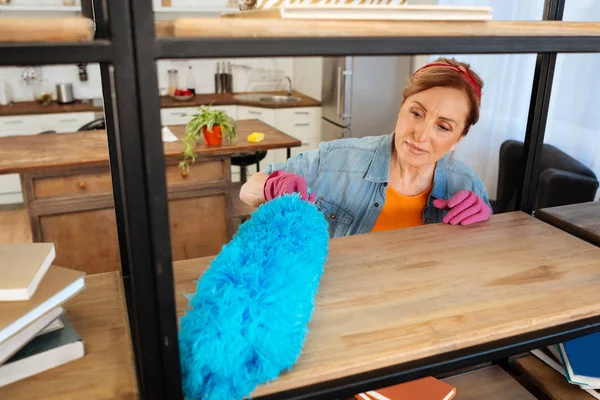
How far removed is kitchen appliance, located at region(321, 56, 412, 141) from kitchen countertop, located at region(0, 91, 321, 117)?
56 centimetres

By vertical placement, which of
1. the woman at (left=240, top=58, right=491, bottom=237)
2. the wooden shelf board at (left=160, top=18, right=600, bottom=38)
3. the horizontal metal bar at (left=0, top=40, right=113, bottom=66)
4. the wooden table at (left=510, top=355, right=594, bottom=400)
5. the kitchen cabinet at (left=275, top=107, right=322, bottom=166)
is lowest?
the kitchen cabinet at (left=275, top=107, right=322, bottom=166)

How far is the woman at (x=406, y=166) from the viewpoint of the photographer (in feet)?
5.02

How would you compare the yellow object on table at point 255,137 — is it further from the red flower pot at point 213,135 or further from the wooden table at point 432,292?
the wooden table at point 432,292

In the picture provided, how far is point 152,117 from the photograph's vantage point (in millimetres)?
509

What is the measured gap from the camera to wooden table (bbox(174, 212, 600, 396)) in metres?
0.68

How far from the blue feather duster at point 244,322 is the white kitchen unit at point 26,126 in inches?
180

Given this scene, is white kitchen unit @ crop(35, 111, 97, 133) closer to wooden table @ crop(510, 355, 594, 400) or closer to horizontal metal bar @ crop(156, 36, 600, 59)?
wooden table @ crop(510, 355, 594, 400)

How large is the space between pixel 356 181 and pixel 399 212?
17 centimetres

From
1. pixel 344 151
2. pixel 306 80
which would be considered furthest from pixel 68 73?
pixel 344 151

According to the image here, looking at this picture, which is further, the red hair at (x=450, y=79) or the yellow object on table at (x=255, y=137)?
the yellow object on table at (x=255, y=137)

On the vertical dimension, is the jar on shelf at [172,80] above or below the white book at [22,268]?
below

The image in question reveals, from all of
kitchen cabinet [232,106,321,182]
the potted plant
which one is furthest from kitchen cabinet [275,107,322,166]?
the potted plant

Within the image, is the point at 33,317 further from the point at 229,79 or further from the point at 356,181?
the point at 229,79

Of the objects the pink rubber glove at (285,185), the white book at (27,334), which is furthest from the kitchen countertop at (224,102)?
the white book at (27,334)
